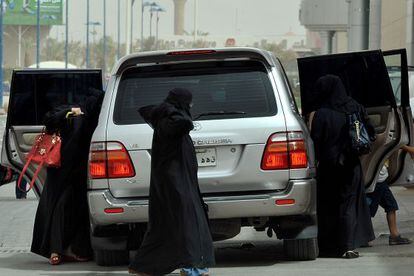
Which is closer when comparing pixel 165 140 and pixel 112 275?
pixel 165 140

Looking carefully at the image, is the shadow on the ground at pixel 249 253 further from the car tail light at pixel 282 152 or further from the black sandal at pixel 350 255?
the car tail light at pixel 282 152

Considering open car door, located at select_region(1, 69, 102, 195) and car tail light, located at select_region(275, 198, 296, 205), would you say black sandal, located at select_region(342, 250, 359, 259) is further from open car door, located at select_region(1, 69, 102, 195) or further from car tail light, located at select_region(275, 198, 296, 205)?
open car door, located at select_region(1, 69, 102, 195)

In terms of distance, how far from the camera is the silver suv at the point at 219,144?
9.30 meters

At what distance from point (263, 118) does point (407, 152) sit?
2334 millimetres

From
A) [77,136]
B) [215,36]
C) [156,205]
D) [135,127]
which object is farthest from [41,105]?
[215,36]

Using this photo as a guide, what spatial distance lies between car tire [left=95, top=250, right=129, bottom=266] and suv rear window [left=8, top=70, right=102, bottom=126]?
6.21 feet

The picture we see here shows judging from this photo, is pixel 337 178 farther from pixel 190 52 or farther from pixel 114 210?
pixel 114 210

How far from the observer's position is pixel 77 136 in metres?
10.5

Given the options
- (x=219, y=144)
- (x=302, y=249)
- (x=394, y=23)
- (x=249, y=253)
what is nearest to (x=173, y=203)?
(x=219, y=144)

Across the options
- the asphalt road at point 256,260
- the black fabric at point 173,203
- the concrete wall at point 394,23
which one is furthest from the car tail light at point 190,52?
the concrete wall at point 394,23

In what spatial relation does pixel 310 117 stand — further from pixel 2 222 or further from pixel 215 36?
pixel 215 36

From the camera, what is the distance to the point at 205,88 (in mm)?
9555

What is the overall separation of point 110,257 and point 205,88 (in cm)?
175

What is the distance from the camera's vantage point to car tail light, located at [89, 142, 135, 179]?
30.6ft
